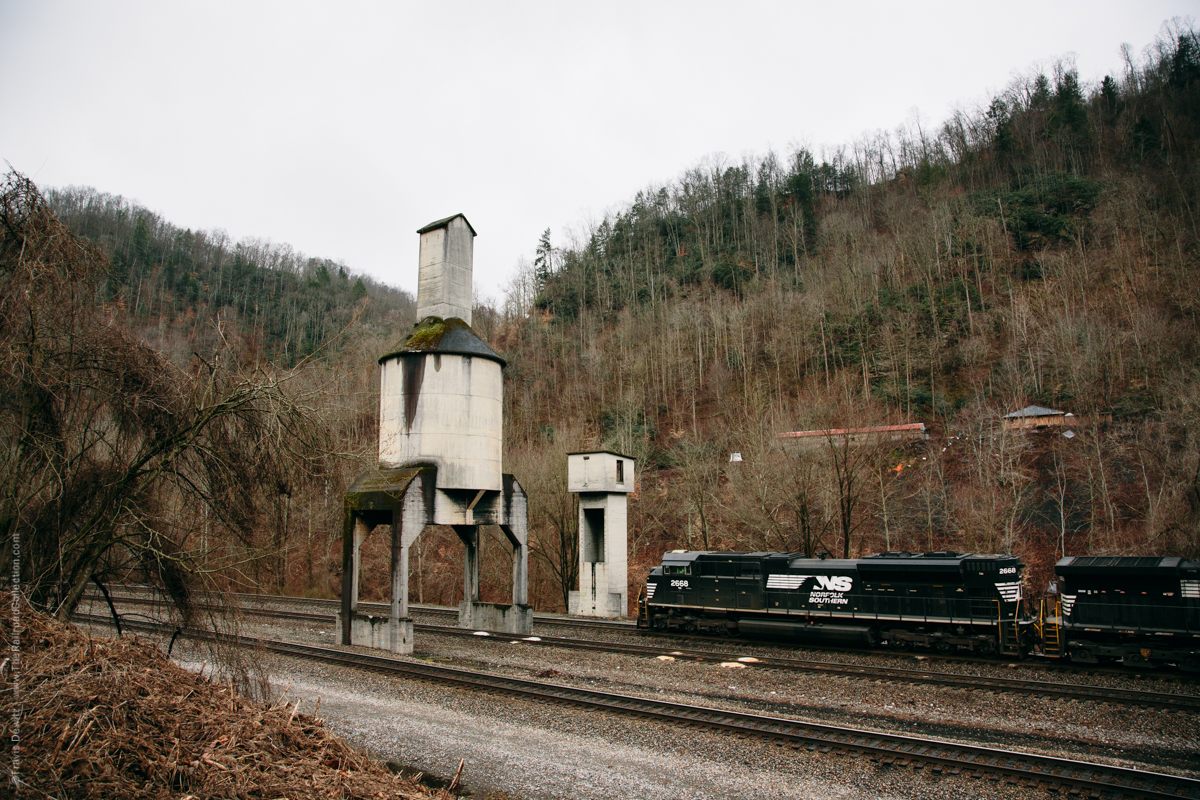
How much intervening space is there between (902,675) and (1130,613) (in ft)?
20.0

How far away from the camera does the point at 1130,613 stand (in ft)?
50.6

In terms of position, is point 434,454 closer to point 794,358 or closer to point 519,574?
point 519,574

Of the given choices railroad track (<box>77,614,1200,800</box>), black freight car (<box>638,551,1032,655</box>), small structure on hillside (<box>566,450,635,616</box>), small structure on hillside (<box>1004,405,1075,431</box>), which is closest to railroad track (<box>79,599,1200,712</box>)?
black freight car (<box>638,551,1032,655</box>)

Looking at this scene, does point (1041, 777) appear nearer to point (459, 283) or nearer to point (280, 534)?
point (280, 534)

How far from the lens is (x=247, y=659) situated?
9.91 m

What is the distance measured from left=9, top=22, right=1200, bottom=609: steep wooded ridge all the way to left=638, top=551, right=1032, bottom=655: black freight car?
6.84 meters

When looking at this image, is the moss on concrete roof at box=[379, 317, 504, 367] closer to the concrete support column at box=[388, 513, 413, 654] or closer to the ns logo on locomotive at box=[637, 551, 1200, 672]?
the concrete support column at box=[388, 513, 413, 654]

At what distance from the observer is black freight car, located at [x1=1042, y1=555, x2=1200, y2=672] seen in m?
14.8

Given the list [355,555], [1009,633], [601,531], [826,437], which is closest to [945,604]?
[1009,633]

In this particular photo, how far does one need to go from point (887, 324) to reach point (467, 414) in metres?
47.2

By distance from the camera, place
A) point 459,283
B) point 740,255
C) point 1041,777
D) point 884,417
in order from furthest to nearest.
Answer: point 740,255, point 884,417, point 459,283, point 1041,777

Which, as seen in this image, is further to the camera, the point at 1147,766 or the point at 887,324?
the point at 887,324

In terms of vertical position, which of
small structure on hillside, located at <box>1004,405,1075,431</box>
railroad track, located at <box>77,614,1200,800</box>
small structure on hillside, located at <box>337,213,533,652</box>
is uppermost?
small structure on hillside, located at <box>1004,405,1075,431</box>

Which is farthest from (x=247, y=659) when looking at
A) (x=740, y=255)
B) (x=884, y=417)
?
(x=740, y=255)
